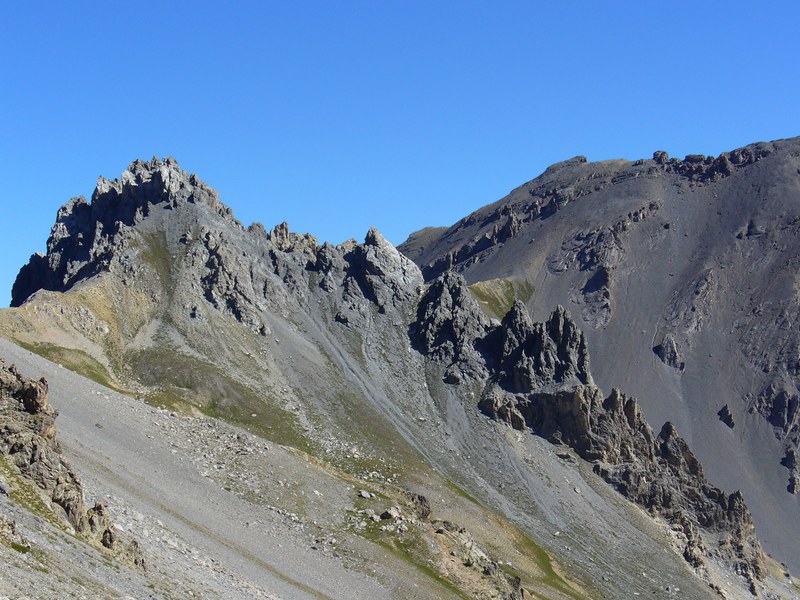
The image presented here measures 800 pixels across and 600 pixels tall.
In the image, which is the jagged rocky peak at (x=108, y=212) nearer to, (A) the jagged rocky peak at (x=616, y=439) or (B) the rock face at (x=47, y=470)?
(A) the jagged rocky peak at (x=616, y=439)

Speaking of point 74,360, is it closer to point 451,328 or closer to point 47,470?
point 47,470

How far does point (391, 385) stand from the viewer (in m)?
162

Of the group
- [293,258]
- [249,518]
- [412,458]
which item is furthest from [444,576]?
[293,258]

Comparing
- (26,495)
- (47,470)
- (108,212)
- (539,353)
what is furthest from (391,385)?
(26,495)

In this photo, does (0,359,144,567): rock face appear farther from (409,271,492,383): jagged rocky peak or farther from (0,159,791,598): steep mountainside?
(409,271,492,383): jagged rocky peak

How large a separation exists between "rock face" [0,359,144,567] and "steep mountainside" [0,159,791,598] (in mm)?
41649

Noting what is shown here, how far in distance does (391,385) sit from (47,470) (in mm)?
114938

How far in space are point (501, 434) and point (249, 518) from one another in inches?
3334

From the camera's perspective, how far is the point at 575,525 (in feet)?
448

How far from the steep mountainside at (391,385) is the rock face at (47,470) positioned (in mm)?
41649

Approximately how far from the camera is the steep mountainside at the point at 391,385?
119500mm

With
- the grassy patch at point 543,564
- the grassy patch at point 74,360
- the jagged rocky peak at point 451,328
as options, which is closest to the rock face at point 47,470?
the grassy patch at point 74,360

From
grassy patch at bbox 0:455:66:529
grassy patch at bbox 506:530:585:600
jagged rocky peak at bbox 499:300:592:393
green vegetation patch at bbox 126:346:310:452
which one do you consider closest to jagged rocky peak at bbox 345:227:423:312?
jagged rocky peak at bbox 499:300:592:393

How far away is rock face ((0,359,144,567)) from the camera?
46.8 metres
